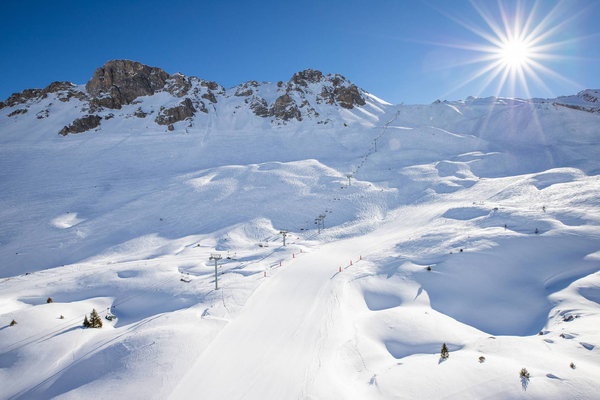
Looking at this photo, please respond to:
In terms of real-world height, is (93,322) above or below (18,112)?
below

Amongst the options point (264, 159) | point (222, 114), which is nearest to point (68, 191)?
point (264, 159)

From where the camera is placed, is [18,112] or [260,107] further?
[260,107]

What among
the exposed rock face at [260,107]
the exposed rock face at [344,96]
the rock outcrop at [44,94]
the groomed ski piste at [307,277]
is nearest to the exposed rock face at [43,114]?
the rock outcrop at [44,94]

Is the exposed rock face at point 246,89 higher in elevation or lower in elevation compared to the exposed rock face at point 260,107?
higher

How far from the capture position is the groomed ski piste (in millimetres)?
10703

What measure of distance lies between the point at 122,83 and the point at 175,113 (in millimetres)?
33023

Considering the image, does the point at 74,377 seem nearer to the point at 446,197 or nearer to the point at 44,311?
the point at 44,311

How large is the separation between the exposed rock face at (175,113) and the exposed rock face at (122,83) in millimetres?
21466

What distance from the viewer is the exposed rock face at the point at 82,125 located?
259ft

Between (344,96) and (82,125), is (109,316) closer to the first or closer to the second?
(82,125)

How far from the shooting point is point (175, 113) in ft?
293

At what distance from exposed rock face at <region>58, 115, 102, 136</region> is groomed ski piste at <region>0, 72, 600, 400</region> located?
19.8 metres

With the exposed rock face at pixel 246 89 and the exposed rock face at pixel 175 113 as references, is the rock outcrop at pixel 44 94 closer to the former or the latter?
the exposed rock face at pixel 175 113

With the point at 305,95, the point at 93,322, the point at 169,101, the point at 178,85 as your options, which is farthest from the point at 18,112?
the point at 93,322
